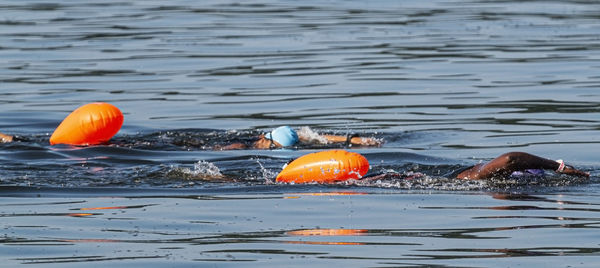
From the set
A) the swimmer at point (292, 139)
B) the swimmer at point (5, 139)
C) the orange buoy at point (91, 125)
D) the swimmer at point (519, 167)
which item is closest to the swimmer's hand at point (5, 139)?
the swimmer at point (5, 139)

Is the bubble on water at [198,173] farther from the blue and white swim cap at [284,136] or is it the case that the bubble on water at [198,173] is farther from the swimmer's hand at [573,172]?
the swimmer's hand at [573,172]

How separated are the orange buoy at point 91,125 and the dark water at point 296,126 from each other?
6.4 inches

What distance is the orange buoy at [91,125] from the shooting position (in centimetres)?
1370

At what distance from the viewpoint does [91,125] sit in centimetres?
1376

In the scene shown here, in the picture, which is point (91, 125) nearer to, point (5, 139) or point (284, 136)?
point (5, 139)

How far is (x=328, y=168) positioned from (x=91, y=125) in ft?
12.4

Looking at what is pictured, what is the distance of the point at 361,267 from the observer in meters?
7.37

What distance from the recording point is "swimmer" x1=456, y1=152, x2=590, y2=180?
10675 mm

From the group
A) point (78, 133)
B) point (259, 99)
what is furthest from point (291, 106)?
point (78, 133)

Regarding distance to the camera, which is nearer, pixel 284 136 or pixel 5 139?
pixel 284 136

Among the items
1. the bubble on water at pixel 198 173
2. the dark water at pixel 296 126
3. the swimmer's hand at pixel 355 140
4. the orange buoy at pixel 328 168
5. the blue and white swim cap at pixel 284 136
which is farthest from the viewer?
the swimmer's hand at pixel 355 140

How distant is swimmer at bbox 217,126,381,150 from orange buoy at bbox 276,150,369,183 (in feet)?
9.52

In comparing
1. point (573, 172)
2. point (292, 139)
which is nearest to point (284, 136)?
point (292, 139)

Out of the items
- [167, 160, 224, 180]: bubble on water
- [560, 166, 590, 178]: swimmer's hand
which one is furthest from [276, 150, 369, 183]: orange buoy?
[560, 166, 590, 178]: swimmer's hand
